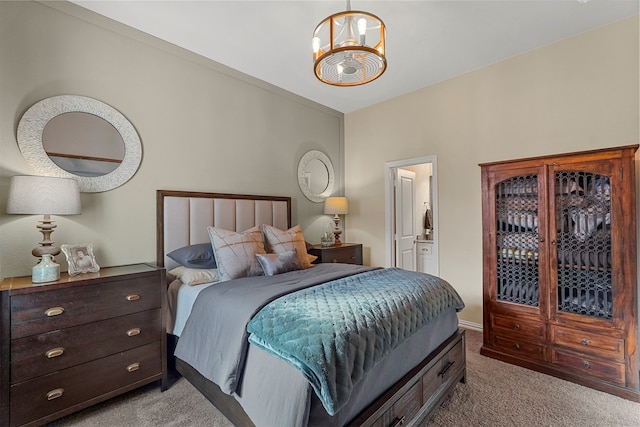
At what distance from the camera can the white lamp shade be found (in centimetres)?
186

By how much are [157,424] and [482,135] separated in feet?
13.1

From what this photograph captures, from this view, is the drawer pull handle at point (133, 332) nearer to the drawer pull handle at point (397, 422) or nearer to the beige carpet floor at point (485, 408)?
the beige carpet floor at point (485, 408)

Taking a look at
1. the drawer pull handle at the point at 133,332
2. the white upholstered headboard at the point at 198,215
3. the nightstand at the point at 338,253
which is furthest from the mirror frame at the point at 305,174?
the drawer pull handle at the point at 133,332

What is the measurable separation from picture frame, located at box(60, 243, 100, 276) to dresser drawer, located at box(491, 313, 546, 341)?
3.44m

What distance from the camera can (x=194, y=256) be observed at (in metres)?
2.56

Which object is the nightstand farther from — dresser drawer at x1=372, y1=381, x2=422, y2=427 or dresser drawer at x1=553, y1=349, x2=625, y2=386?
dresser drawer at x1=553, y1=349, x2=625, y2=386

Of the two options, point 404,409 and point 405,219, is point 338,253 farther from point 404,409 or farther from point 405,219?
point 404,409

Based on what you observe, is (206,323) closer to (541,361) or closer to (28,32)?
(28,32)

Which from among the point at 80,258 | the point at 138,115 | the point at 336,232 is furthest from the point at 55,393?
the point at 336,232

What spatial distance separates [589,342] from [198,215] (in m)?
3.57

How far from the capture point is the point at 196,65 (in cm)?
306

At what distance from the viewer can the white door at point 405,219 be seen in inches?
173

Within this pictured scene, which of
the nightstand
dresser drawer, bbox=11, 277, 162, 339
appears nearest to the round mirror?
dresser drawer, bbox=11, 277, 162, 339

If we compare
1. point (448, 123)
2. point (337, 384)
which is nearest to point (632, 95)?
point (448, 123)
